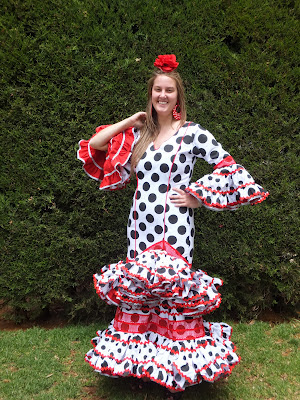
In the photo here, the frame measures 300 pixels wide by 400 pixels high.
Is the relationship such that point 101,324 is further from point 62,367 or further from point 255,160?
point 255,160

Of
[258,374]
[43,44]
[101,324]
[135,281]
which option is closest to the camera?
[135,281]

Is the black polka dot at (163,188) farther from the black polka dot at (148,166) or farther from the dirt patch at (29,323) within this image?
the dirt patch at (29,323)

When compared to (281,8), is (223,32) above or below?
below

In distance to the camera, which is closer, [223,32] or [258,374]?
→ [258,374]

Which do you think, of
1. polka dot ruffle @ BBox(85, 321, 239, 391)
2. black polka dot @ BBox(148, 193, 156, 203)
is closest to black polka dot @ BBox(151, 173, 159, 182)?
black polka dot @ BBox(148, 193, 156, 203)

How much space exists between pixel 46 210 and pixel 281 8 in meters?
3.23

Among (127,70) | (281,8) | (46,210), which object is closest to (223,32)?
(281,8)

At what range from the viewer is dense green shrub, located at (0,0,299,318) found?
13.6ft

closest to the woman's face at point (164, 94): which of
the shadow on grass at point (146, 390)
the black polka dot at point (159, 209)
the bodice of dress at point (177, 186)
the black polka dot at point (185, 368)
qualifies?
the bodice of dress at point (177, 186)

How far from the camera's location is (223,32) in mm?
4297

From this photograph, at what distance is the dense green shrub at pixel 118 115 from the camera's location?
4145mm

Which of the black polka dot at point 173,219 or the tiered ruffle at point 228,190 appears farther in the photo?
the black polka dot at point 173,219

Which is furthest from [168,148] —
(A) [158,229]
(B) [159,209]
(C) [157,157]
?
(A) [158,229]

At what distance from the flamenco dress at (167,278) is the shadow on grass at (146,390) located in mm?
330
